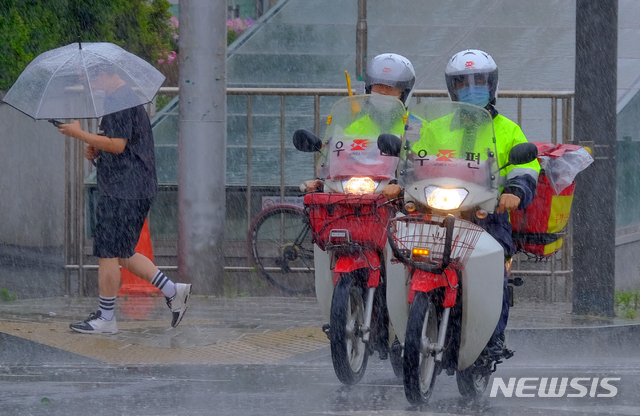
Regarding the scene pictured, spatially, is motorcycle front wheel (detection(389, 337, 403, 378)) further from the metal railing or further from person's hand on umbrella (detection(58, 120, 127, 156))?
the metal railing

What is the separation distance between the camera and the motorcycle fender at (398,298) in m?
5.88

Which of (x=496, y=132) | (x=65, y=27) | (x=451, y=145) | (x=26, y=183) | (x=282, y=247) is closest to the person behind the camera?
(x=451, y=145)

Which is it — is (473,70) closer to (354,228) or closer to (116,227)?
(354,228)

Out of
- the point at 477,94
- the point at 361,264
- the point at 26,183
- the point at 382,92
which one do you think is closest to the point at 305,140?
the point at 382,92

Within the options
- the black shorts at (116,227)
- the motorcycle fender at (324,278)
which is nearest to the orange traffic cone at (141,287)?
the black shorts at (116,227)

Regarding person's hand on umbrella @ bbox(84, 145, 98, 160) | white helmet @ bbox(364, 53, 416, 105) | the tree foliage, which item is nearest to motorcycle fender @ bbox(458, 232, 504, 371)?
white helmet @ bbox(364, 53, 416, 105)

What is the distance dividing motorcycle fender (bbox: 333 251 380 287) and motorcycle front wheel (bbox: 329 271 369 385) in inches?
1.7

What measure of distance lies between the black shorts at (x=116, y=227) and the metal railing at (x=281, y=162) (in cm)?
232

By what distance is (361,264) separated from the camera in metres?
6.25

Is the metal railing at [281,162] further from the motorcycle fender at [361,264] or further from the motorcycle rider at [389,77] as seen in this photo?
the motorcycle fender at [361,264]

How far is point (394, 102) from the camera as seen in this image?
6547mm

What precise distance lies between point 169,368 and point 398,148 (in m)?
1.99

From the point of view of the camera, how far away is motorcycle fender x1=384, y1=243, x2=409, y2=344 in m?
5.88
